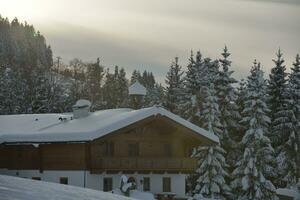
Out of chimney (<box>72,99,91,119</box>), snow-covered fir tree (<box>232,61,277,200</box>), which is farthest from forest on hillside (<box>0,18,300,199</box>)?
chimney (<box>72,99,91,119</box>)

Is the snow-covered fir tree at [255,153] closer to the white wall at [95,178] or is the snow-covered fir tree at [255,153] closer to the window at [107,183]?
the white wall at [95,178]

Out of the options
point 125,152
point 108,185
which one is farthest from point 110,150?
point 108,185

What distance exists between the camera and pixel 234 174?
47.7 meters

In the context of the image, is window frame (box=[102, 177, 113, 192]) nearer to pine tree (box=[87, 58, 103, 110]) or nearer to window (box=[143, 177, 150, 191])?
window (box=[143, 177, 150, 191])

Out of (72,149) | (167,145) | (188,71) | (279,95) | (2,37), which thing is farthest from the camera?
(2,37)

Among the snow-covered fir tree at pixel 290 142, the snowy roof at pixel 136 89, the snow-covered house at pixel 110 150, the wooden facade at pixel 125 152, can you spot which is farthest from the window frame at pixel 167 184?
the snow-covered fir tree at pixel 290 142

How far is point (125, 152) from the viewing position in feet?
137

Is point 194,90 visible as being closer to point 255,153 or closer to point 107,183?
point 255,153

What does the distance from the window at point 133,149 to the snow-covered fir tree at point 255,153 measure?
9909 millimetres

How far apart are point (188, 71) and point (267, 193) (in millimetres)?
16250

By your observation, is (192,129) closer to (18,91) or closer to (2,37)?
(18,91)

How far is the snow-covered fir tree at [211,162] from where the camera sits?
47.7 m

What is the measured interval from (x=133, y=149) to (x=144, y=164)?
1.74 meters

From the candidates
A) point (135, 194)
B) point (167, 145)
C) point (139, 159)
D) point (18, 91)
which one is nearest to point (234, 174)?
point (167, 145)
